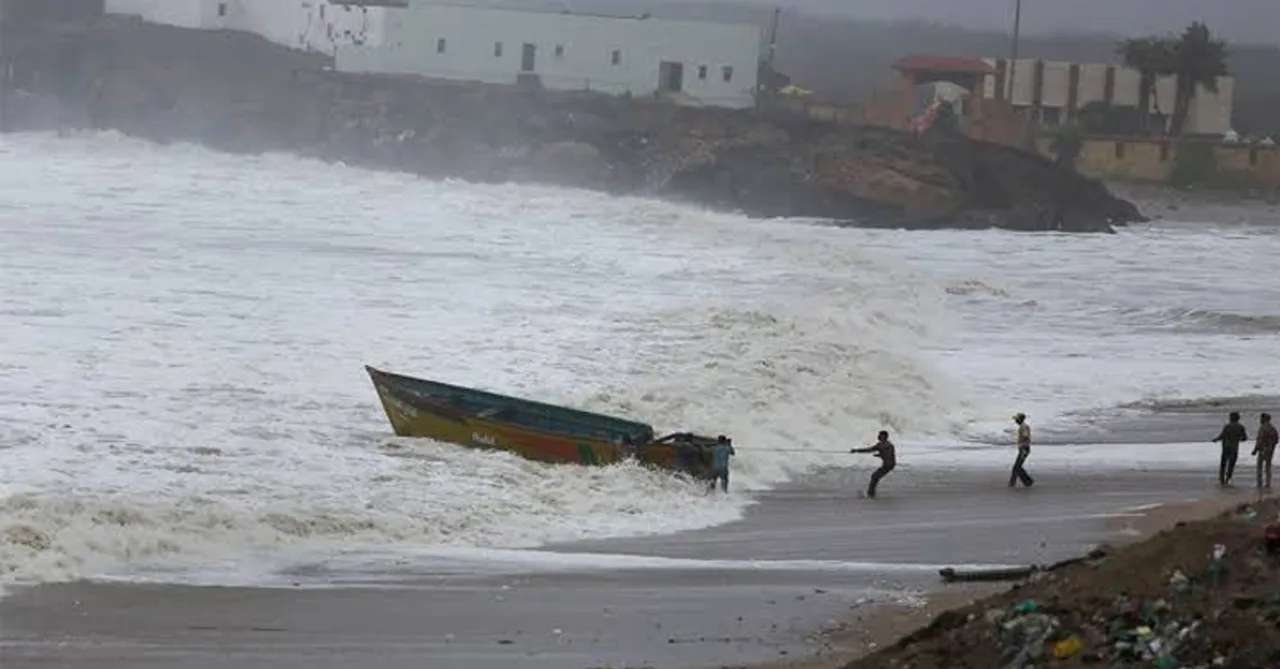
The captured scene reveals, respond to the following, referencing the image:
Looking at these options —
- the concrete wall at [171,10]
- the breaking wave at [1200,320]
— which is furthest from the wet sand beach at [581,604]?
the concrete wall at [171,10]

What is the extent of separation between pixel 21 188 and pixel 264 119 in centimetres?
2758

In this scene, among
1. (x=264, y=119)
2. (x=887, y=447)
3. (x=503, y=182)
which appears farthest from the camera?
(x=264, y=119)

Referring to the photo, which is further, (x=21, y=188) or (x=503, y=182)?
Answer: (x=503, y=182)

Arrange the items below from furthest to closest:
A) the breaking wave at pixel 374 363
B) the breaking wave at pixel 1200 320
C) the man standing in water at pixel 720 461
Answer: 1. the breaking wave at pixel 1200 320
2. the man standing in water at pixel 720 461
3. the breaking wave at pixel 374 363

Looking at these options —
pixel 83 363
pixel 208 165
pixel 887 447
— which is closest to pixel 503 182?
pixel 208 165

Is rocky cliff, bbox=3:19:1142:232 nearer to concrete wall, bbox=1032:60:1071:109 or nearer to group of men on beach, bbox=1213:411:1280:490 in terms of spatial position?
concrete wall, bbox=1032:60:1071:109

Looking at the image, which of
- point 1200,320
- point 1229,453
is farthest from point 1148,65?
point 1229,453

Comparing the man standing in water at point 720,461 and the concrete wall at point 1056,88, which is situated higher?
the concrete wall at point 1056,88

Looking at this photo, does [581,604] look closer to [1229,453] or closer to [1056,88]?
[1229,453]

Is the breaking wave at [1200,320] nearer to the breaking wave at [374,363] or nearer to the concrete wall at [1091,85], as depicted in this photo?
the breaking wave at [374,363]

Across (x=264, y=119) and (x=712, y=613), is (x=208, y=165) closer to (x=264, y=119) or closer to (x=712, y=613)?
(x=264, y=119)

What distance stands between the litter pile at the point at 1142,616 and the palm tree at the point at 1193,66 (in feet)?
295

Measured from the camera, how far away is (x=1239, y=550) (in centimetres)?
1177

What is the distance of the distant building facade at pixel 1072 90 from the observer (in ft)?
322
